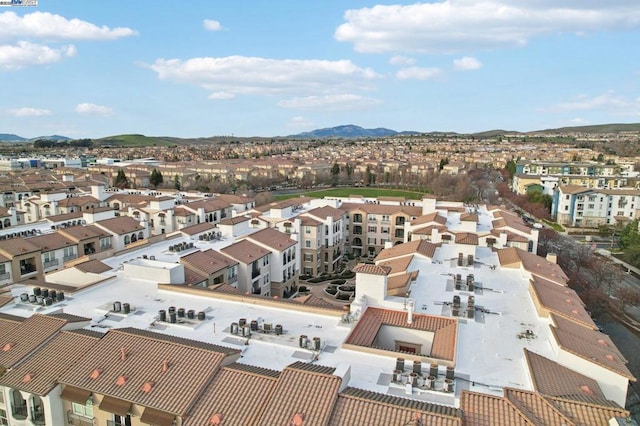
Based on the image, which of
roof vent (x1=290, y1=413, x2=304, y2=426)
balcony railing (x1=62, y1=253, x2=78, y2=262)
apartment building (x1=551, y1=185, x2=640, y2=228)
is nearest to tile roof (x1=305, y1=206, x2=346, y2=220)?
balcony railing (x1=62, y1=253, x2=78, y2=262)

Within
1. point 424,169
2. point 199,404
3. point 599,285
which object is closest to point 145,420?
point 199,404

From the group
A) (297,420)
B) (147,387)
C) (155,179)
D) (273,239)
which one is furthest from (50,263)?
(155,179)

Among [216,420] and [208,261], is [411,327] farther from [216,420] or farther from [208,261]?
[208,261]

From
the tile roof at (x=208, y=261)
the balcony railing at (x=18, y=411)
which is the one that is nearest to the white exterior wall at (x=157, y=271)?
the tile roof at (x=208, y=261)

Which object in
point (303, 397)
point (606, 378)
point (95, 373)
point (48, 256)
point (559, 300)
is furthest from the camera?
point (48, 256)

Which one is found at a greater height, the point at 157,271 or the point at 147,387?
the point at 157,271
